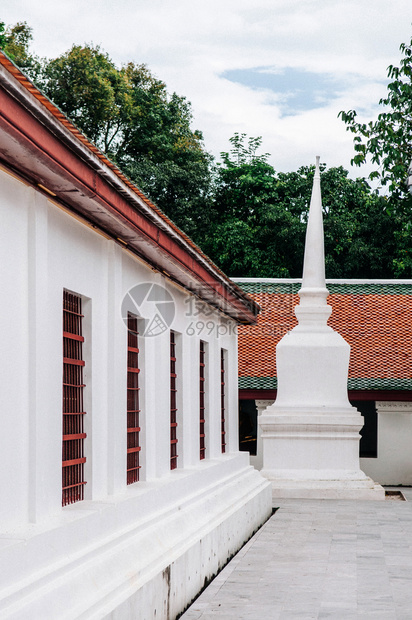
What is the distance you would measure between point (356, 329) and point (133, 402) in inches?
642

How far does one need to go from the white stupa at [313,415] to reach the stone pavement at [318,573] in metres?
3.03

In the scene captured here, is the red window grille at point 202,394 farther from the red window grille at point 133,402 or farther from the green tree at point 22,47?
the green tree at point 22,47

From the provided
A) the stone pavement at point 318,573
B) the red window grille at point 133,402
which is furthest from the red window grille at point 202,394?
the red window grille at point 133,402

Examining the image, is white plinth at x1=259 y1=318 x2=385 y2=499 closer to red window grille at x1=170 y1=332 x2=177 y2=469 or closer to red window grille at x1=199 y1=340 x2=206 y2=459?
red window grille at x1=199 y1=340 x2=206 y2=459

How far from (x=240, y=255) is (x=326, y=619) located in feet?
89.0

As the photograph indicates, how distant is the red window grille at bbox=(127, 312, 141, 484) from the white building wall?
0.35ft

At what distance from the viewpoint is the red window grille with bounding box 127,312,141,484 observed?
8.60m

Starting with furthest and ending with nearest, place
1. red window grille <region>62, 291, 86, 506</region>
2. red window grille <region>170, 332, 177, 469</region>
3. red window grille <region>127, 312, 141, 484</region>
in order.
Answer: red window grille <region>170, 332, 177, 469</region>
red window grille <region>127, 312, 141, 484</region>
red window grille <region>62, 291, 86, 506</region>

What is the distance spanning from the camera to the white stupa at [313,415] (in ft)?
60.9

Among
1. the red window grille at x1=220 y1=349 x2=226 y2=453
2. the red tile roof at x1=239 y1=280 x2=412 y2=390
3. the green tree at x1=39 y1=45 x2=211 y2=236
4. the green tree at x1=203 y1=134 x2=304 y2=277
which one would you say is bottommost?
the red window grille at x1=220 y1=349 x2=226 y2=453

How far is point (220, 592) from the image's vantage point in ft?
29.2

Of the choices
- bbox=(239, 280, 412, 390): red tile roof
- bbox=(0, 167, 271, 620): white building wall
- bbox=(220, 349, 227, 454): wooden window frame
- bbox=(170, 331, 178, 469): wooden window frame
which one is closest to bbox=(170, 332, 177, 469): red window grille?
bbox=(170, 331, 178, 469): wooden window frame

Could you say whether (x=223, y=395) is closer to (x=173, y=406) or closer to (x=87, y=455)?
(x=173, y=406)

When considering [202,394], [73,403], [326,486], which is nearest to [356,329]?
[326,486]
